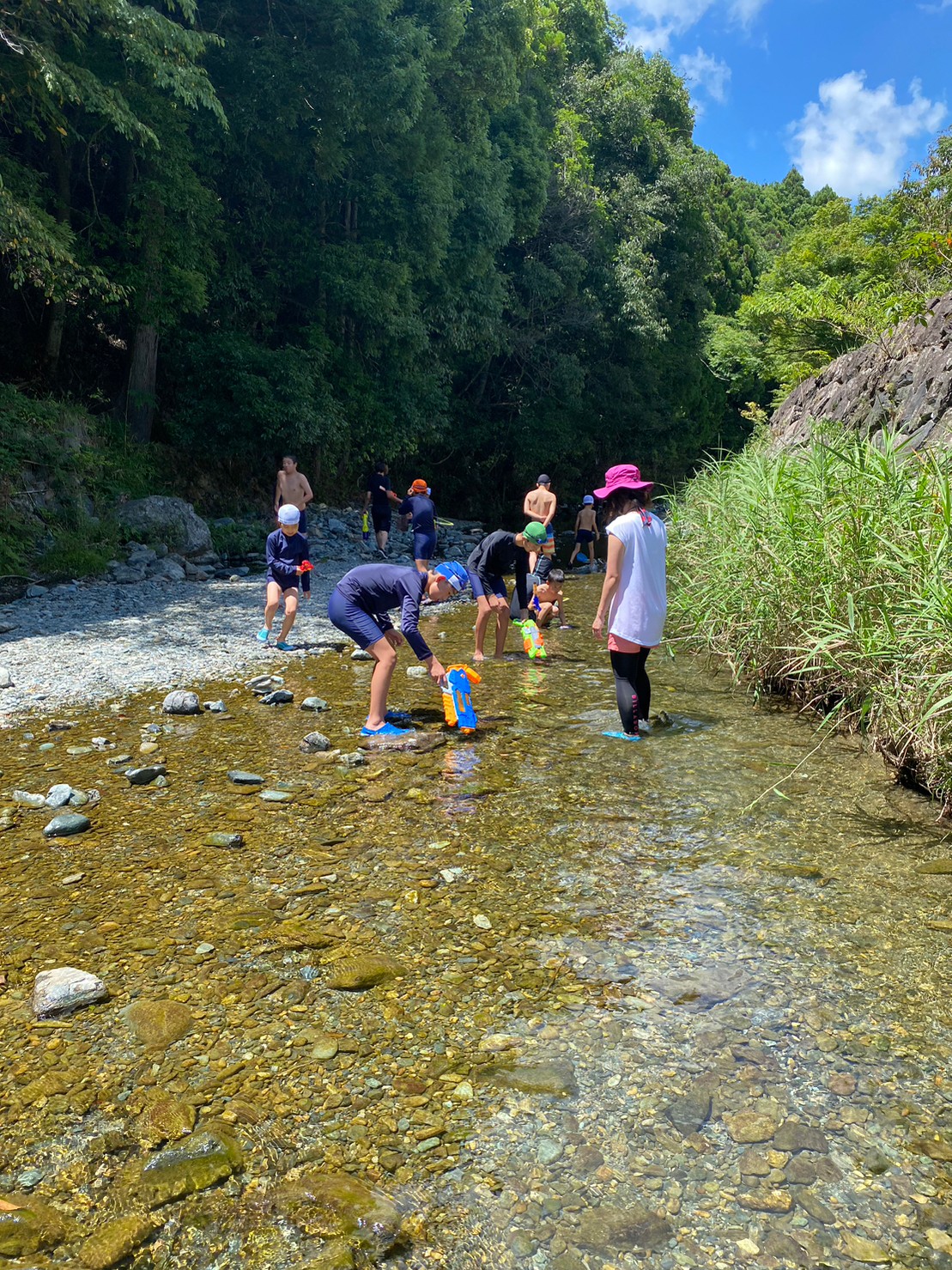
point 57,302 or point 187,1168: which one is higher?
point 57,302

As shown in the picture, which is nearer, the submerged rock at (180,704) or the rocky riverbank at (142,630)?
the submerged rock at (180,704)

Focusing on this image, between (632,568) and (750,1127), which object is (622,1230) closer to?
(750,1127)

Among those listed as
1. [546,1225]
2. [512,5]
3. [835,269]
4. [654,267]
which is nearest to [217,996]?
[546,1225]

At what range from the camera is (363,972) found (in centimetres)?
370

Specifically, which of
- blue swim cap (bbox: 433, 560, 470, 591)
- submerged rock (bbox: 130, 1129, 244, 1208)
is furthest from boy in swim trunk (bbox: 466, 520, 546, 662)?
submerged rock (bbox: 130, 1129, 244, 1208)

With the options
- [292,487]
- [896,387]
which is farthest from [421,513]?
[896,387]

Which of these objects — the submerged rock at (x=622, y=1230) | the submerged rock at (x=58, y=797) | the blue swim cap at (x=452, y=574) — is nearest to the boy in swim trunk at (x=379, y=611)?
the blue swim cap at (x=452, y=574)

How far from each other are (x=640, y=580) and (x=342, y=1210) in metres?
4.59

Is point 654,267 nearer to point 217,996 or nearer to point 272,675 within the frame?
point 272,675

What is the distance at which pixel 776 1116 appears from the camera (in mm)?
2850

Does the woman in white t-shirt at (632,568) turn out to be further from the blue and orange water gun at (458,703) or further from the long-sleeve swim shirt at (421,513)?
the long-sleeve swim shirt at (421,513)

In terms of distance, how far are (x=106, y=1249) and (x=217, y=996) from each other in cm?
119

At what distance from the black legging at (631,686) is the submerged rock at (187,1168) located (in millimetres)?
4457

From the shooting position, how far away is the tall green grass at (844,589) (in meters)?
5.07
